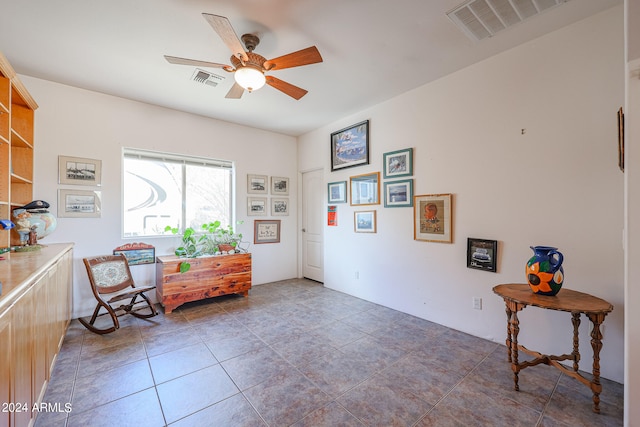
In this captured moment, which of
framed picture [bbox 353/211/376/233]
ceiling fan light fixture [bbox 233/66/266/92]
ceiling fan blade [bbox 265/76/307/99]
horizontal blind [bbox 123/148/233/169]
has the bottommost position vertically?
framed picture [bbox 353/211/376/233]

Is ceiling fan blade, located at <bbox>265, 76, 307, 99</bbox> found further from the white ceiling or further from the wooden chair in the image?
the wooden chair

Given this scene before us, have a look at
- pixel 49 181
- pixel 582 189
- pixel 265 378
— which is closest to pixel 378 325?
pixel 265 378

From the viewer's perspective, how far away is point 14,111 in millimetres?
2684

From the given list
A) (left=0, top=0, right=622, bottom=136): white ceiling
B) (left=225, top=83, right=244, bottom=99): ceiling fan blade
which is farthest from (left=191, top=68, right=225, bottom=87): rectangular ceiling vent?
(left=225, top=83, right=244, bottom=99): ceiling fan blade

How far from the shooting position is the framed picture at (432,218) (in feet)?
9.45

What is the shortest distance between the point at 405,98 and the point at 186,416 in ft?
12.2

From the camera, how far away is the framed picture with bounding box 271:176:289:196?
486 centimetres

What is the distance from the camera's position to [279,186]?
4930 mm

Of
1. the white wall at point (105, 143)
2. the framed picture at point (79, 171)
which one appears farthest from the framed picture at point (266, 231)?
the framed picture at point (79, 171)

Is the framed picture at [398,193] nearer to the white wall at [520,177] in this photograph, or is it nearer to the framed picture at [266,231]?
the white wall at [520,177]

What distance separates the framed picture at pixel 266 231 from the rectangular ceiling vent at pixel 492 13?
382 centimetres

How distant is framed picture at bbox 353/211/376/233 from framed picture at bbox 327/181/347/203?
368 millimetres

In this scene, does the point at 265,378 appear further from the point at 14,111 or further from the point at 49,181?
the point at 14,111

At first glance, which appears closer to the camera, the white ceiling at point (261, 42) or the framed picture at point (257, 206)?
the white ceiling at point (261, 42)
